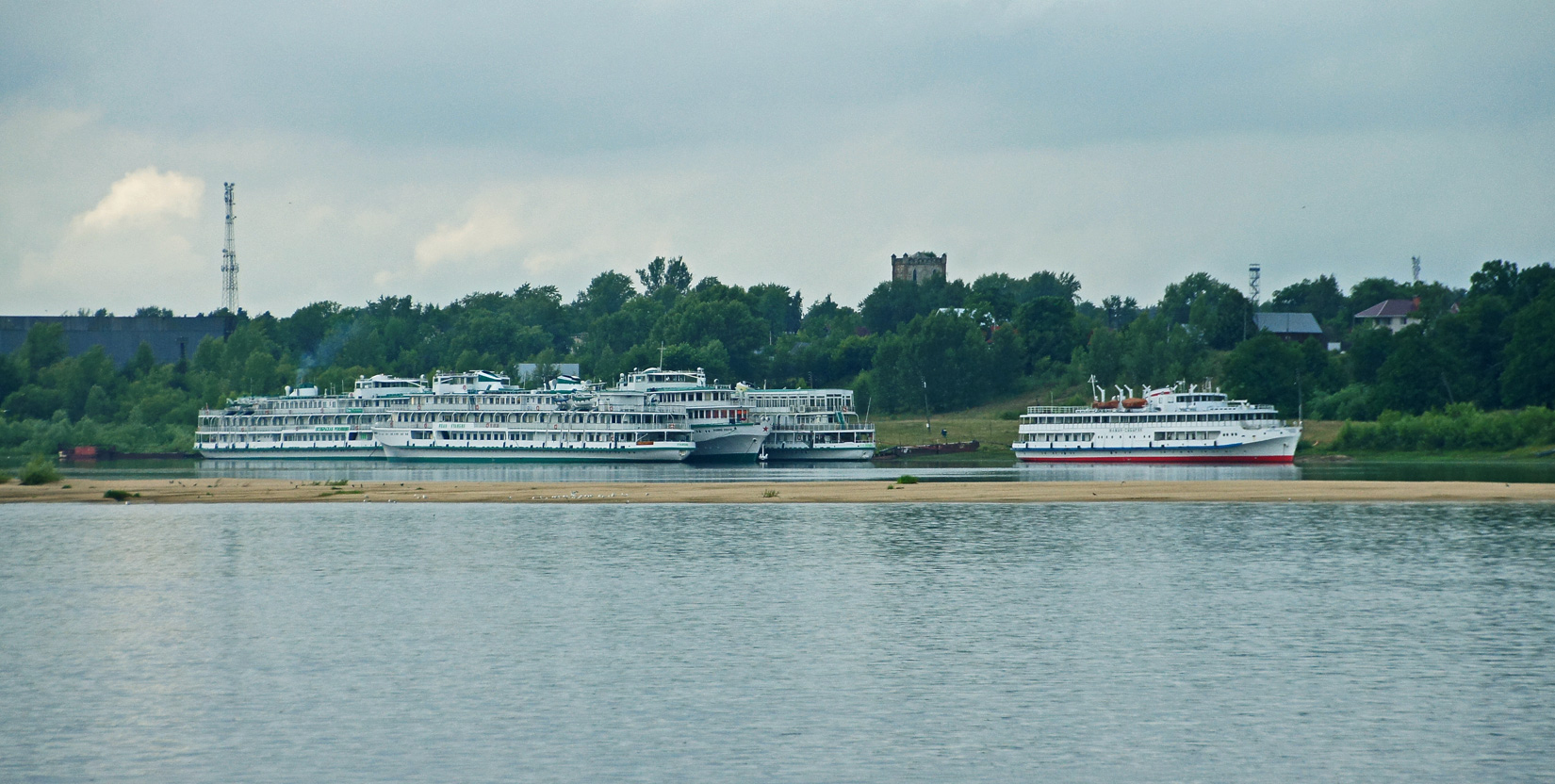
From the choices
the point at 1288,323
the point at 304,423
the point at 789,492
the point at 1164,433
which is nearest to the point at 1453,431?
the point at 1164,433

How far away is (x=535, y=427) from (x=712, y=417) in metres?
16.5

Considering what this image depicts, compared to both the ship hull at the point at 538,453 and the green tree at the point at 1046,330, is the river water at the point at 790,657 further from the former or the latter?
the green tree at the point at 1046,330

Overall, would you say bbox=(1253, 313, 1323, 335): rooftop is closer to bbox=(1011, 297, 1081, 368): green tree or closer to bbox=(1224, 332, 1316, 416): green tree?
bbox=(1011, 297, 1081, 368): green tree

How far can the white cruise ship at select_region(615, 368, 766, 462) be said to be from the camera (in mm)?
139250

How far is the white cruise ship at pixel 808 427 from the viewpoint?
142 meters

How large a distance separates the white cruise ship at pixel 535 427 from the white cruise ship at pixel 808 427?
10.7 m

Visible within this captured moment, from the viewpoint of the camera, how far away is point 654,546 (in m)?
57.9

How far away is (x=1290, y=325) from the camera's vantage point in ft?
631

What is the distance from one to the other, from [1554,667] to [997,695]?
39.9 feet

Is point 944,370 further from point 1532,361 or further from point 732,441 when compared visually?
point 1532,361

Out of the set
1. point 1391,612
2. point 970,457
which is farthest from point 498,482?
Answer: point 1391,612

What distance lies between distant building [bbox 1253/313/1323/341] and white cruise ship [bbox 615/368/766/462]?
77360mm

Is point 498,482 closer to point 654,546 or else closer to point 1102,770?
point 654,546

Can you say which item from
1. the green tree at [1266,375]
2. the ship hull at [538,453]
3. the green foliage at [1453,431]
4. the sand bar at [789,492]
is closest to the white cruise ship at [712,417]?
the ship hull at [538,453]
